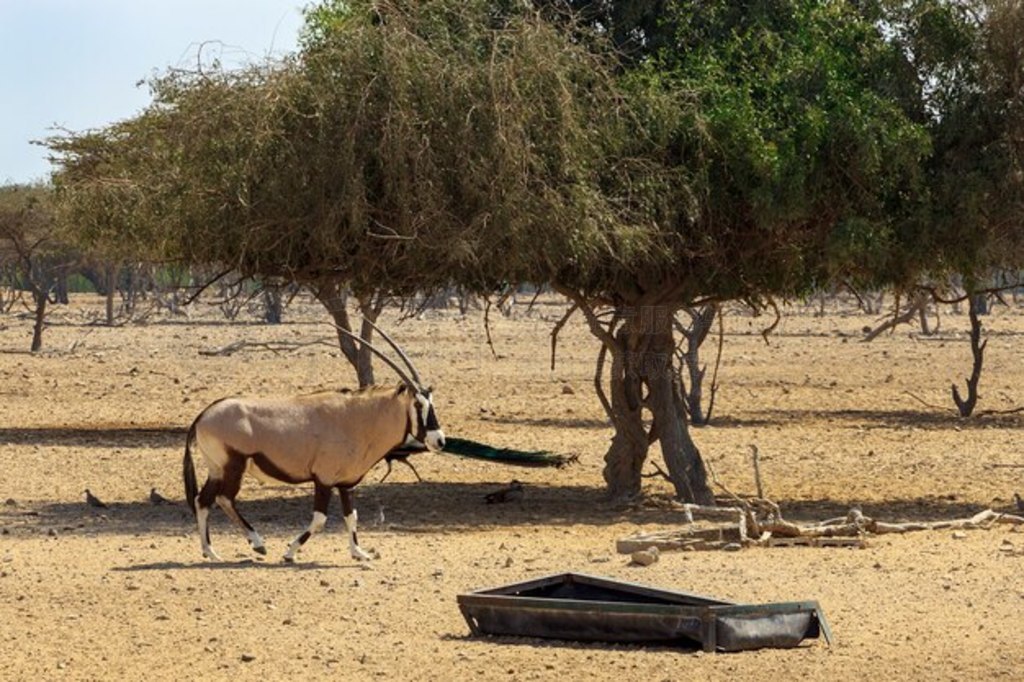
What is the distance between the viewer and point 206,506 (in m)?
13.5

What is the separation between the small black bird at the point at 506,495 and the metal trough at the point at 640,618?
7.63 metres

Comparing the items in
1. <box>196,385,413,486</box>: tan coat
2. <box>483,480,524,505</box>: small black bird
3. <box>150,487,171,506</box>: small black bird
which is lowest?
<box>150,487,171,506</box>: small black bird

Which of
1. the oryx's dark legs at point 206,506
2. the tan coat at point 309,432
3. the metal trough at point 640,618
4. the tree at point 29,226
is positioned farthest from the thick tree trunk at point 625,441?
the tree at point 29,226

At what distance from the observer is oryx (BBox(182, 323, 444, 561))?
1342cm

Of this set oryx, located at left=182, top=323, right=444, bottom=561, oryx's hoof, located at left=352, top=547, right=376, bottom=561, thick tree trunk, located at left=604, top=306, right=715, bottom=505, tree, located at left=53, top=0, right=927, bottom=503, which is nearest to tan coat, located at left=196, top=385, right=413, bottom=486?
oryx, located at left=182, top=323, right=444, bottom=561

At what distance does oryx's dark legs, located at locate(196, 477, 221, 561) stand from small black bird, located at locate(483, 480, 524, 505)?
522cm

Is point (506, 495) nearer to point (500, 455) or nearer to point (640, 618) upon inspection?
point (500, 455)

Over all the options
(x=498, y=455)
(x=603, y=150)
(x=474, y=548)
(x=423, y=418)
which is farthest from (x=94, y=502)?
(x=603, y=150)

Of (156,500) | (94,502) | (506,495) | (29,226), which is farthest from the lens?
(29,226)

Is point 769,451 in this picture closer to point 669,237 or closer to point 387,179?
point 669,237

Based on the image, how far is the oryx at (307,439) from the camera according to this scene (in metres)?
13.4

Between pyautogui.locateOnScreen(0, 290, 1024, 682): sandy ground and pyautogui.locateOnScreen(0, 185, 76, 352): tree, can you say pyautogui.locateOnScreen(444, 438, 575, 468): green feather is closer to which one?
pyautogui.locateOnScreen(0, 290, 1024, 682): sandy ground

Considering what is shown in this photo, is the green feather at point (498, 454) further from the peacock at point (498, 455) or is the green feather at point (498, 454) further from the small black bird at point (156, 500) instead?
the small black bird at point (156, 500)

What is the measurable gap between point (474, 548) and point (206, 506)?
2.36m
